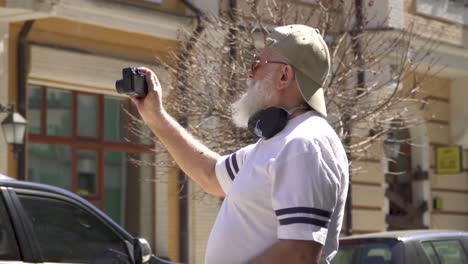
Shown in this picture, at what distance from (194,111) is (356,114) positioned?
5.74 ft

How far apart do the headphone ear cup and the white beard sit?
0.24 feet

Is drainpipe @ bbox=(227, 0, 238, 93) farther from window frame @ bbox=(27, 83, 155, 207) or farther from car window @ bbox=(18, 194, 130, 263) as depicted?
car window @ bbox=(18, 194, 130, 263)

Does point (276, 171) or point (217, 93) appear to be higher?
point (276, 171)

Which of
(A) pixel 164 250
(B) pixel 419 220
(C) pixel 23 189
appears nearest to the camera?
(C) pixel 23 189

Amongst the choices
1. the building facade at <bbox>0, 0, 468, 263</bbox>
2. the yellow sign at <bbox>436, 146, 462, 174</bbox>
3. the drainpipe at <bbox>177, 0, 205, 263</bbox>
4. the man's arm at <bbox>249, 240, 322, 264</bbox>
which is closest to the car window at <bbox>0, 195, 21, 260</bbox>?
the man's arm at <bbox>249, 240, 322, 264</bbox>

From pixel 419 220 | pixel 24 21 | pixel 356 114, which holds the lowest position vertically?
pixel 419 220

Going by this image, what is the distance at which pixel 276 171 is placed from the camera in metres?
3.18

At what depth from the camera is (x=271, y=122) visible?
132 inches

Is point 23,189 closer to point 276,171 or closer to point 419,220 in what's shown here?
point 276,171

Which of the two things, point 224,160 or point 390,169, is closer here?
point 224,160

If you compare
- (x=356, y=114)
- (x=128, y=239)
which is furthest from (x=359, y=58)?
(x=128, y=239)

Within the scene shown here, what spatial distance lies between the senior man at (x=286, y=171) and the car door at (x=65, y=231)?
2699 millimetres

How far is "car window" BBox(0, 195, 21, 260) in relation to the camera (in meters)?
5.82

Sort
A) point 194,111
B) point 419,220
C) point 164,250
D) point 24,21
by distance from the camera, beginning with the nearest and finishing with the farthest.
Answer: point 194,111 → point 24,21 → point 164,250 → point 419,220
